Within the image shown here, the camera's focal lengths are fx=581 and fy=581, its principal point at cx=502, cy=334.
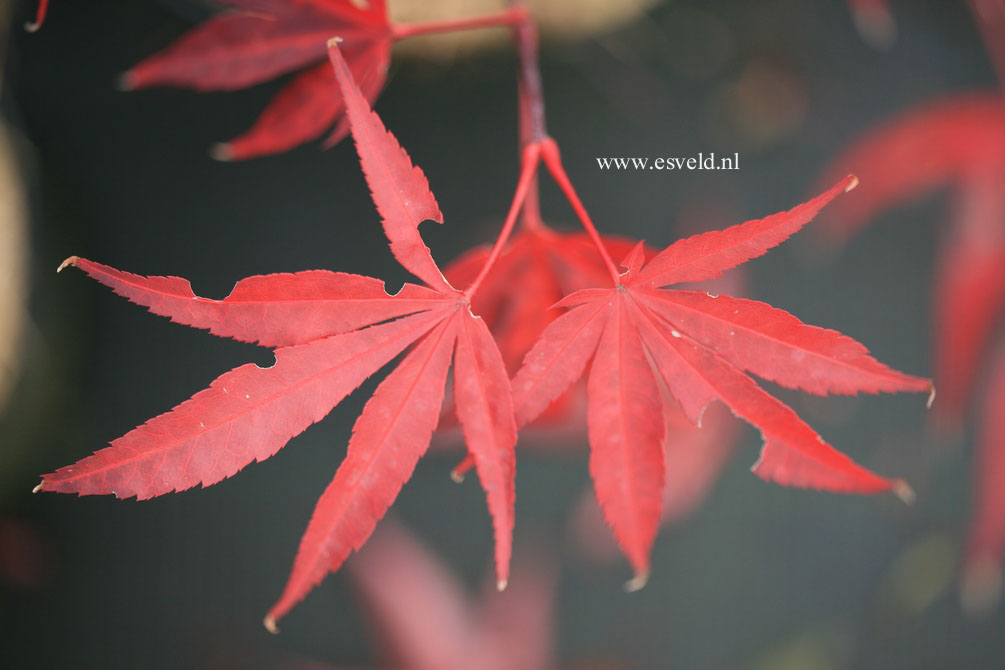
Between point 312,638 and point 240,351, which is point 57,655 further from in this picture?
point 240,351

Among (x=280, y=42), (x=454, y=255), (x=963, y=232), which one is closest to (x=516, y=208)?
(x=280, y=42)

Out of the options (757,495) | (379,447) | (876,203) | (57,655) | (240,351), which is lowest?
(57,655)

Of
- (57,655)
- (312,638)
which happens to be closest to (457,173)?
(312,638)

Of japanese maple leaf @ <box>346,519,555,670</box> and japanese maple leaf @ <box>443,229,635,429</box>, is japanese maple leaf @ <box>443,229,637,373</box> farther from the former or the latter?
japanese maple leaf @ <box>346,519,555,670</box>

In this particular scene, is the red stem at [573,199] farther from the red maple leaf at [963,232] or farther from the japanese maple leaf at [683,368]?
the red maple leaf at [963,232]

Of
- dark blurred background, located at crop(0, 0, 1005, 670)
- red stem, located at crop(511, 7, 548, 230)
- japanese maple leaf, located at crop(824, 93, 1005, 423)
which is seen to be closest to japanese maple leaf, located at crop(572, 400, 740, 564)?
dark blurred background, located at crop(0, 0, 1005, 670)

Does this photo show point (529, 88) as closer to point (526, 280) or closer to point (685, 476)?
point (526, 280)
